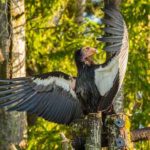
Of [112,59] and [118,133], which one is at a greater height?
[112,59]

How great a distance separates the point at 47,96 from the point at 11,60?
8.86ft

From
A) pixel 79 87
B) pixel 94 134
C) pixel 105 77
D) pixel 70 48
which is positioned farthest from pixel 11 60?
pixel 94 134

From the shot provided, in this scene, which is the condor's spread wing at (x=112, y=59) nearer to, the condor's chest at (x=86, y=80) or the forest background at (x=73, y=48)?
the condor's chest at (x=86, y=80)

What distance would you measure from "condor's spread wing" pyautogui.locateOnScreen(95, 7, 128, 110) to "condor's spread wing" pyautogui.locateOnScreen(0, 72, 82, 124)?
0.98ft

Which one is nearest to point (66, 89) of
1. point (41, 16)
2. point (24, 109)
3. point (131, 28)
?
point (24, 109)

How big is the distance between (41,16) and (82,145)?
6.04m

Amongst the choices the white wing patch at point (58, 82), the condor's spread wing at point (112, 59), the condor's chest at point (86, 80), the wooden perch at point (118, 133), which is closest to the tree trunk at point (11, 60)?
the white wing patch at point (58, 82)

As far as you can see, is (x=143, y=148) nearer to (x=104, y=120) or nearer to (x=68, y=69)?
(x=68, y=69)

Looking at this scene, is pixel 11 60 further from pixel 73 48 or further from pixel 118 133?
pixel 118 133

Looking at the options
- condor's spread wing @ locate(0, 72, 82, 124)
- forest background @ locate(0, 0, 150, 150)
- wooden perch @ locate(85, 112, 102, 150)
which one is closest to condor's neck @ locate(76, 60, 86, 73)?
condor's spread wing @ locate(0, 72, 82, 124)

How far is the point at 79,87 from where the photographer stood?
6824 millimetres

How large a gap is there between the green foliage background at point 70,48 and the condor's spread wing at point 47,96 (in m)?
3.80

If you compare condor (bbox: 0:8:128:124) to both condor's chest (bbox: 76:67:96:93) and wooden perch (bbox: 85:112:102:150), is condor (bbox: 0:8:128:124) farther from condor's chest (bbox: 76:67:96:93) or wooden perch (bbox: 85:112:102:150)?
wooden perch (bbox: 85:112:102:150)

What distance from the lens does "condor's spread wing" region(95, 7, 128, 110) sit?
6613 mm
